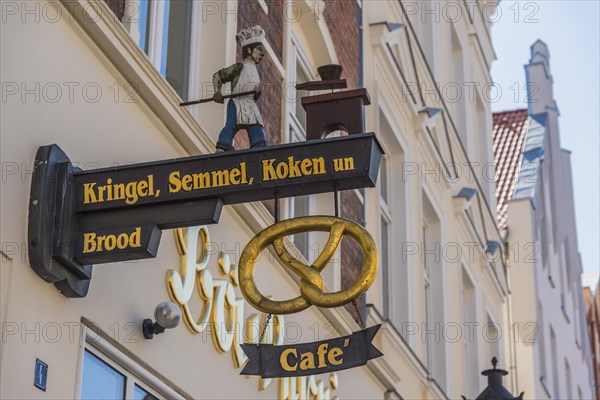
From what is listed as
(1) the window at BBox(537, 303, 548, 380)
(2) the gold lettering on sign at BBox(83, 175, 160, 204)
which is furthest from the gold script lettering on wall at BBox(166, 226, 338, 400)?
(1) the window at BBox(537, 303, 548, 380)

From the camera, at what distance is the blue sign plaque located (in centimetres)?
690

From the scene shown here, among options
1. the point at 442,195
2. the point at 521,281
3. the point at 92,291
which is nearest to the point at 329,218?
the point at 92,291

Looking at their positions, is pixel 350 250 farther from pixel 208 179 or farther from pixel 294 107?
pixel 208 179

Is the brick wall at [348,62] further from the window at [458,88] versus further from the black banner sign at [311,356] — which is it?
the window at [458,88]

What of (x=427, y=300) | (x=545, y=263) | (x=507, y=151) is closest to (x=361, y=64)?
(x=427, y=300)

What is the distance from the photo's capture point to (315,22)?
12.6m

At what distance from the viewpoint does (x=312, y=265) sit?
6.25m

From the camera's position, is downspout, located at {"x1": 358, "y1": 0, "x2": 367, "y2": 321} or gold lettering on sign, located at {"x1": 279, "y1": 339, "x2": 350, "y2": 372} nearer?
gold lettering on sign, located at {"x1": 279, "y1": 339, "x2": 350, "y2": 372}

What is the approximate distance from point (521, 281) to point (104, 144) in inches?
651

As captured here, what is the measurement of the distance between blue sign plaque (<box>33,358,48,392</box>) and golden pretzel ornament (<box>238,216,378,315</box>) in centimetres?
126

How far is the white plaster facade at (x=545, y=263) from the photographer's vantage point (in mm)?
23234

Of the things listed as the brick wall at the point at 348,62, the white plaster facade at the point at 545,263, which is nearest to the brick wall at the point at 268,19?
the brick wall at the point at 348,62

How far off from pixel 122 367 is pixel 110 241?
1310mm

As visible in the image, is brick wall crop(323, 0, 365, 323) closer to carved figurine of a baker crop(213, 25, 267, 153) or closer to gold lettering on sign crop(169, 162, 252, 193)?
carved figurine of a baker crop(213, 25, 267, 153)
